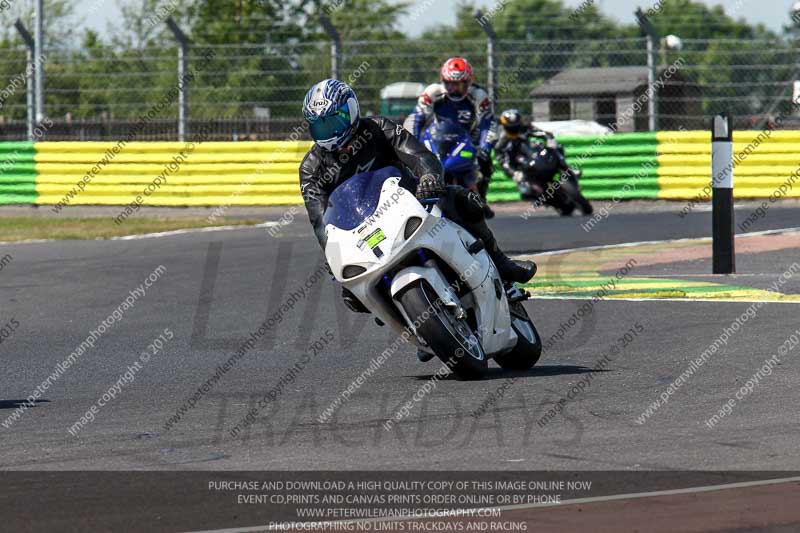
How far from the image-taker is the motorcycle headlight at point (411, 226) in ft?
24.8

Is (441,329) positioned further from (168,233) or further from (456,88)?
(168,233)

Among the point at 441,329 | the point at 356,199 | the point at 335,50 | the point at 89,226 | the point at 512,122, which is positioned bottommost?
the point at 89,226

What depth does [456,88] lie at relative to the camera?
14.2 metres

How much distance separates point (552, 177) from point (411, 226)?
13743 mm

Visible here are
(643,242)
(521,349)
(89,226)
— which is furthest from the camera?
(89,226)

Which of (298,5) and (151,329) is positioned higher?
(298,5)

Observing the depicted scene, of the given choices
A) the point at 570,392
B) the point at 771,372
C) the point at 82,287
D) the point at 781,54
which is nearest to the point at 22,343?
the point at 82,287

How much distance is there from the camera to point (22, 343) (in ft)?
34.1

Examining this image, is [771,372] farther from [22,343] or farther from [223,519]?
[22,343]

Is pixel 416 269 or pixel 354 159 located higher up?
pixel 354 159

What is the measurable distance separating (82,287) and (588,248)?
567 cm

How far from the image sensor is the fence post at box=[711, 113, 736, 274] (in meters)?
12.7

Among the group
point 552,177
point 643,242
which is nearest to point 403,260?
point 643,242

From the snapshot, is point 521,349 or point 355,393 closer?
point 355,393
